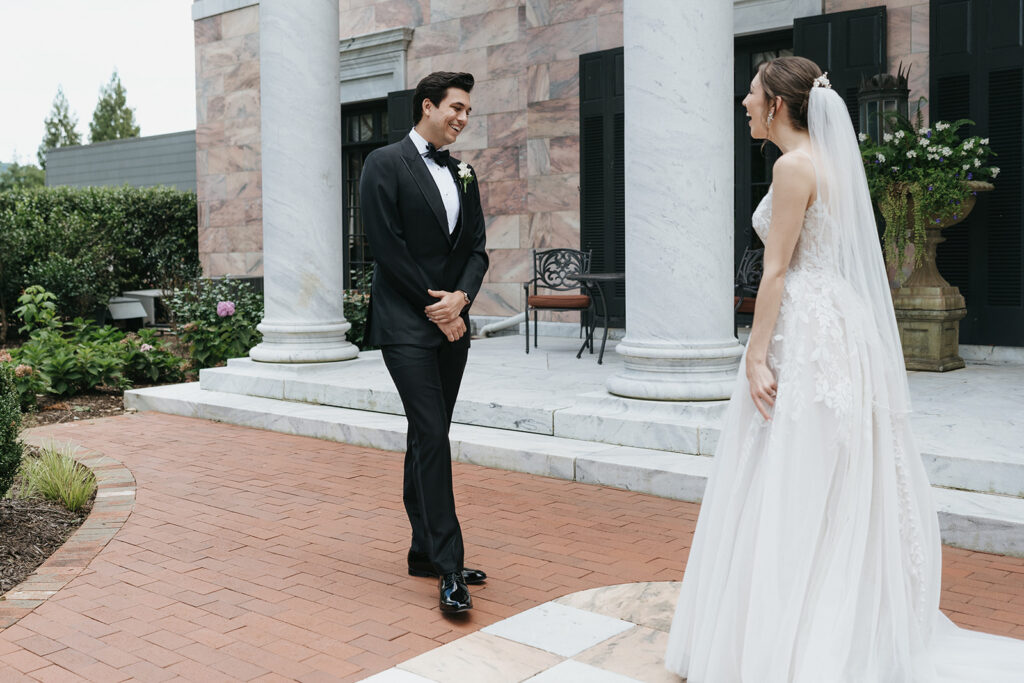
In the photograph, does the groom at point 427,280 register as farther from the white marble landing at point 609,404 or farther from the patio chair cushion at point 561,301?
the patio chair cushion at point 561,301

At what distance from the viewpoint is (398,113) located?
13289 mm

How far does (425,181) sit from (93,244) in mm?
12862

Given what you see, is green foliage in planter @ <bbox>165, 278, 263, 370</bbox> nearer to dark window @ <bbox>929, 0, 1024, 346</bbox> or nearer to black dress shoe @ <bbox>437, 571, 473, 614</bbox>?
dark window @ <bbox>929, 0, 1024, 346</bbox>

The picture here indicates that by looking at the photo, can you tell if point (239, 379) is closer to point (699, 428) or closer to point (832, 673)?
point (699, 428)

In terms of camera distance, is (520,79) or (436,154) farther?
(520,79)

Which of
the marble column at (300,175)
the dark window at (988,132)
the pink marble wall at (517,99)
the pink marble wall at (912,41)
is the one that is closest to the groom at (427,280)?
the marble column at (300,175)

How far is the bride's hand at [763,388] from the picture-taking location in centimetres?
293

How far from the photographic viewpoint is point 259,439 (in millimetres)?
7453

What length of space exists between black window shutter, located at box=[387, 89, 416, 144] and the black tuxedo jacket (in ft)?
30.9

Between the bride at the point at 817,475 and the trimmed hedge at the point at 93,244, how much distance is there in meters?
12.8

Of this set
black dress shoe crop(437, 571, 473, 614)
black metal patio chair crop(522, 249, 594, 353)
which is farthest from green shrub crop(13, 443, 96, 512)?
black metal patio chair crop(522, 249, 594, 353)

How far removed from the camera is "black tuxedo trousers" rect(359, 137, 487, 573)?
3826 millimetres

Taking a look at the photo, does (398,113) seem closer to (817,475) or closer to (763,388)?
(763,388)

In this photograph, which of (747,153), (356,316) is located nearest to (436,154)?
(747,153)
